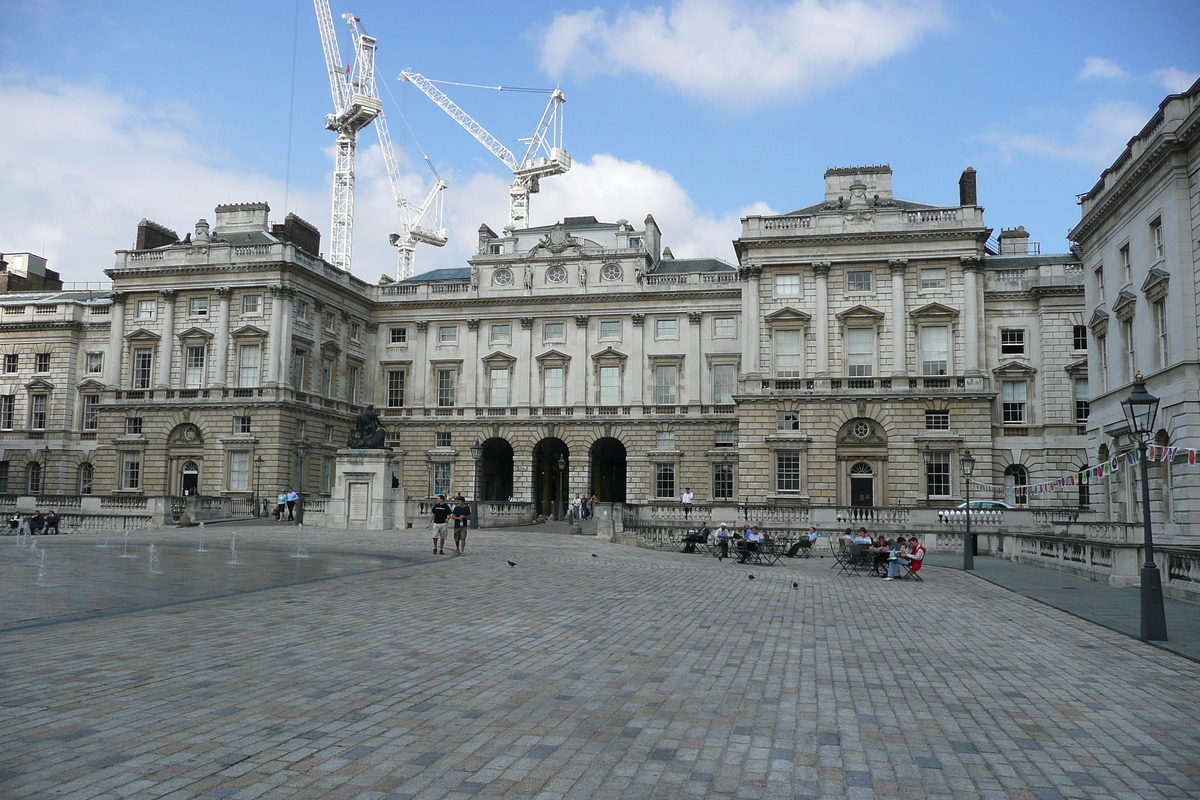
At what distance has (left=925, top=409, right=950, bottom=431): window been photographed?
4719 cm

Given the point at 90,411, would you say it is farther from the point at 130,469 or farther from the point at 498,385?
the point at 498,385

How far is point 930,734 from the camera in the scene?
25.6ft

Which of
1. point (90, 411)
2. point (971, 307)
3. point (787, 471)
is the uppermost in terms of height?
point (971, 307)

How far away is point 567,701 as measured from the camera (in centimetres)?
859

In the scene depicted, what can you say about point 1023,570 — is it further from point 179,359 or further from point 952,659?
point 179,359

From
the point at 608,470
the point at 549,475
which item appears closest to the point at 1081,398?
the point at 608,470

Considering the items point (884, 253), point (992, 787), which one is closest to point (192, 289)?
point (884, 253)

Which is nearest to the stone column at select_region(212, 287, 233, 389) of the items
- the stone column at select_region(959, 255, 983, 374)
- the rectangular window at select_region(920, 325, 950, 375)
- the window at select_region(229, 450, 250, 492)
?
the window at select_region(229, 450, 250, 492)

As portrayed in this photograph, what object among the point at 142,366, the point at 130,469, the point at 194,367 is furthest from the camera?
the point at 142,366

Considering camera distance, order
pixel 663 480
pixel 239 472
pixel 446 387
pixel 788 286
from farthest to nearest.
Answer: pixel 446 387, pixel 663 480, pixel 239 472, pixel 788 286

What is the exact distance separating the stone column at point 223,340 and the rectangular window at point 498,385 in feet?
52.2

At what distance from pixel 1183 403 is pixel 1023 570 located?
6.95m

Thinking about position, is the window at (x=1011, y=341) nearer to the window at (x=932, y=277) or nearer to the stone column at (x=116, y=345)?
the window at (x=932, y=277)

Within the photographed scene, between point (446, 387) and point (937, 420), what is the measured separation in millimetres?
30728
